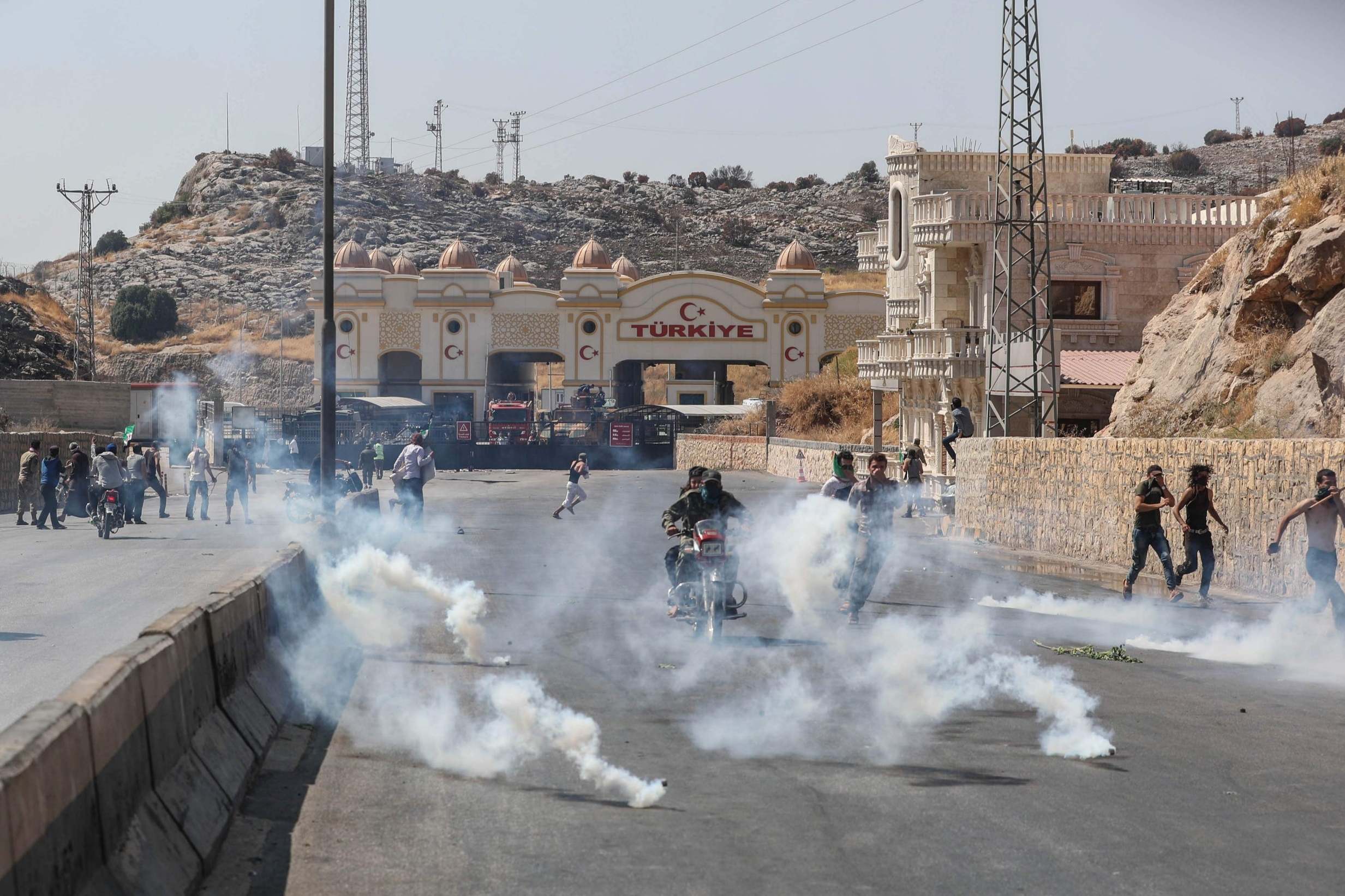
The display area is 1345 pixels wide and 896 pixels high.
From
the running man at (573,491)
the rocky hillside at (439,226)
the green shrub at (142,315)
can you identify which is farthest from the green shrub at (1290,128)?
the running man at (573,491)

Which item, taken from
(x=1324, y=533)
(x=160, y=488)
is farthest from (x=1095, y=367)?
(x=1324, y=533)

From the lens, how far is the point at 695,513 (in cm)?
1393

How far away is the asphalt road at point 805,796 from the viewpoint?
6.18 metres

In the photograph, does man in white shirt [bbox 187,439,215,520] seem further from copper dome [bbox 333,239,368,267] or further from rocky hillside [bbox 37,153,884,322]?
rocky hillside [bbox 37,153,884,322]

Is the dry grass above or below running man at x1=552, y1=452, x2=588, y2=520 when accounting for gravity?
above

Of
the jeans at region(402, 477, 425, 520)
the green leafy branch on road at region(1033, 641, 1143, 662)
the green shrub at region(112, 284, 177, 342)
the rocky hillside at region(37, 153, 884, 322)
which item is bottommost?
the green leafy branch on road at region(1033, 641, 1143, 662)

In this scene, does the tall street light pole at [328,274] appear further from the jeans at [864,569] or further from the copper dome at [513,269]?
the copper dome at [513,269]

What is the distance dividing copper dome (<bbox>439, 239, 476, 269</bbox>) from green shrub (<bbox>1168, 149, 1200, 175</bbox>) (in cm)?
8986

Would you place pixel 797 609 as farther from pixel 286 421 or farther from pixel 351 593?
pixel 286 421

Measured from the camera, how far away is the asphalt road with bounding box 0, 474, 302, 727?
11.6m

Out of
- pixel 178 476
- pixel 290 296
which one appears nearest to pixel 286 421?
pixel 178 476

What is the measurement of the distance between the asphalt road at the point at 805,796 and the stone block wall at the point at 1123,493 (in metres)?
6.16

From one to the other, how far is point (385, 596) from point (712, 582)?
4.62 metres

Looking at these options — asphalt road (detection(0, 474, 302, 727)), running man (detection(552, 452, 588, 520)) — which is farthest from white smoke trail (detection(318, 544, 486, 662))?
running man (detection(552, 452, 588, 520))
